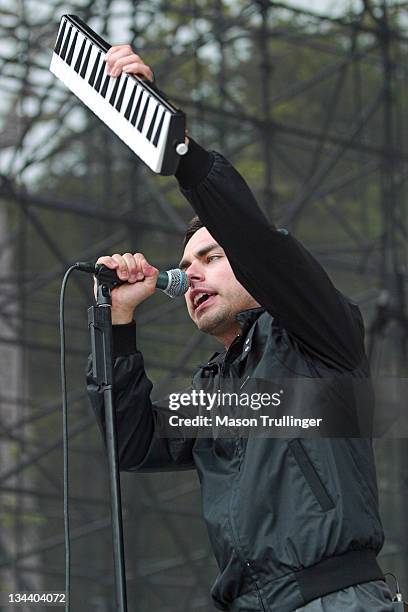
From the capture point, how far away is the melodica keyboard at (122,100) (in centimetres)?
227

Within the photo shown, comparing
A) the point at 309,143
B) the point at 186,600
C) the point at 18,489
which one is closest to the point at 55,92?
the point at 309,143

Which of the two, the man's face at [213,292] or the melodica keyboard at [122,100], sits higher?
the melodica keyboard at [122,100]

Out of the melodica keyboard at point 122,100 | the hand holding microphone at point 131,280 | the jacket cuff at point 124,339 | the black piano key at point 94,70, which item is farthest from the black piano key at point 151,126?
the jacket cuff at point 124,339

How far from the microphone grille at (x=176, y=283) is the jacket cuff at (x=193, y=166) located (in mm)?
284

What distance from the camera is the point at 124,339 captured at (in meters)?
2.70

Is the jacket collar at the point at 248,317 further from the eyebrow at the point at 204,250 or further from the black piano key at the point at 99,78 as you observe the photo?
the black piano key at the point at 99,78

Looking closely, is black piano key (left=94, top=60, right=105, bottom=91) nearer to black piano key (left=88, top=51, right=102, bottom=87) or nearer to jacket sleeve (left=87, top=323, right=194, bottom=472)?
black piano key (left=88, top=51, right=102, bottom=87)

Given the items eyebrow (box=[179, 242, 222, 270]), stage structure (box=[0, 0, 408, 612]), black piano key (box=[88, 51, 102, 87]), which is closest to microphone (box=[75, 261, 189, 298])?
eyebrow (box=[179, 242, 222, 270])

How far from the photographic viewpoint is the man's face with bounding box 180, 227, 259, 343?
2816 mm

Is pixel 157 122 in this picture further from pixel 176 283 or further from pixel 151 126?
pixel 176 283

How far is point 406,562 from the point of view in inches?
300

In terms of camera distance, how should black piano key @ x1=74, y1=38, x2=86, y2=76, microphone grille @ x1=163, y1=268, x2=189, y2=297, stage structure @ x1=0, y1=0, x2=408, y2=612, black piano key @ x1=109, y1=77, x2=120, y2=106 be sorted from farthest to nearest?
stage structure @ x1=0, y1=0, x2=408, y2=612 < microphone grille @ x1=163, y1=268, x2=189, y2=297 < black piano key @ x1=74, y1=38, x2=86, y2=76 < black piano key @ x1=109, y1=77, x2=120, y2=106

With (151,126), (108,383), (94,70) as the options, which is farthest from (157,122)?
(108,383)

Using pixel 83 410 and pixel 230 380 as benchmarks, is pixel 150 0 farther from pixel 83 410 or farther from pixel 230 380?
pixel 230 380
